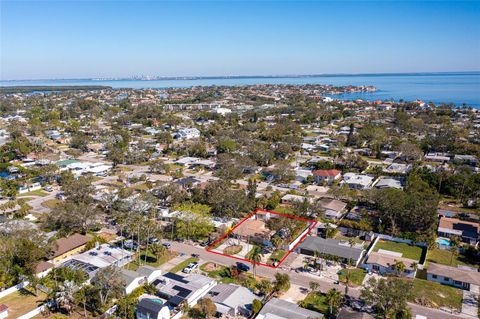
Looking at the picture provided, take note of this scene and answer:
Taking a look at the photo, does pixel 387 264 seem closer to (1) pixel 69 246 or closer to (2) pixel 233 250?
(2) pixel 233 250

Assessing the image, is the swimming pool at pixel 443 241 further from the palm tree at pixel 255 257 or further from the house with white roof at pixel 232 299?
the house with white roof at pixel 232 299

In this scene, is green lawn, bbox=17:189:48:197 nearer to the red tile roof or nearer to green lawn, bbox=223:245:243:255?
green lawn, bbox=223:245:243:255

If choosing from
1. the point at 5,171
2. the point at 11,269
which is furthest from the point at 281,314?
the point at 5,171

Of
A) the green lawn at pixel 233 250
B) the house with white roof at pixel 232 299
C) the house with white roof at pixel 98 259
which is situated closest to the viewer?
the house with white roof at pixel 232 299

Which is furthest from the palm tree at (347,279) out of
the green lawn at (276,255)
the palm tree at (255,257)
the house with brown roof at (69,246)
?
the house with brown roof at (69,246)

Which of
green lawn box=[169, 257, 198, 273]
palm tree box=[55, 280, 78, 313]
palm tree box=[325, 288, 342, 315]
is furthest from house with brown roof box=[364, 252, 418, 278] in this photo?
palm tree box=[55, 280, 78, 313]
